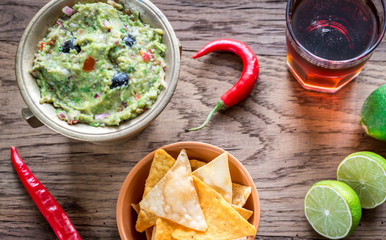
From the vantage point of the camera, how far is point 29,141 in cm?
242

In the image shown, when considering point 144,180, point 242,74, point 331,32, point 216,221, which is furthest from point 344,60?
point 144,180

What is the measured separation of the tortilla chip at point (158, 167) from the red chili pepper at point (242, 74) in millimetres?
275

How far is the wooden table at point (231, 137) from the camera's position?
2.35m

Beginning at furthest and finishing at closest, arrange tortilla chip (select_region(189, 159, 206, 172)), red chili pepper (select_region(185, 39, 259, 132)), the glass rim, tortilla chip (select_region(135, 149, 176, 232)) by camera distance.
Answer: red chili pepper (select_region(185, 39, 259, 132))
tortilla chip (select_region(189, 159, 206, 172))
tortilla chip (select_region(135, 149, 176, 232))
the glass rim

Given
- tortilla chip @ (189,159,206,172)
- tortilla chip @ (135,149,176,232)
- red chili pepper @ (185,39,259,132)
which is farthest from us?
red chili pepper @ (185,39,259,132)

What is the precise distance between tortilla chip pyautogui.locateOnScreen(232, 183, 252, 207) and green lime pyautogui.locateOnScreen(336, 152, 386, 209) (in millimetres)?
496

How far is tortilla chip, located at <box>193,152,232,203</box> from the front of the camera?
210cm

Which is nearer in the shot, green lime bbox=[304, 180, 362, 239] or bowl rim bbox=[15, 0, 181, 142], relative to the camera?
bowl rim bbox=[15, 0, 181, 142]

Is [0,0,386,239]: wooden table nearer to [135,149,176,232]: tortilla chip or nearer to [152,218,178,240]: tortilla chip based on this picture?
[135,149,176,232]: tortilla chip

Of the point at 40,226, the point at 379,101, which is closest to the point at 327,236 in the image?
the point at 379,101

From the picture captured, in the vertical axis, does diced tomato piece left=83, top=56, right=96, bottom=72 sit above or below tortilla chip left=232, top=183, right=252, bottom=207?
above

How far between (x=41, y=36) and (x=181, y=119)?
0.78 metres

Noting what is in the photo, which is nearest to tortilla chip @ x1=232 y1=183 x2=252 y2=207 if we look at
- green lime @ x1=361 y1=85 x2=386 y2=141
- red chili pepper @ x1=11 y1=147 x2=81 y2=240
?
green lime @ x1=361 y1=85 x2=386 y2=141

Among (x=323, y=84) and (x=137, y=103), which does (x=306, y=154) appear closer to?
(x=323, y=84)
